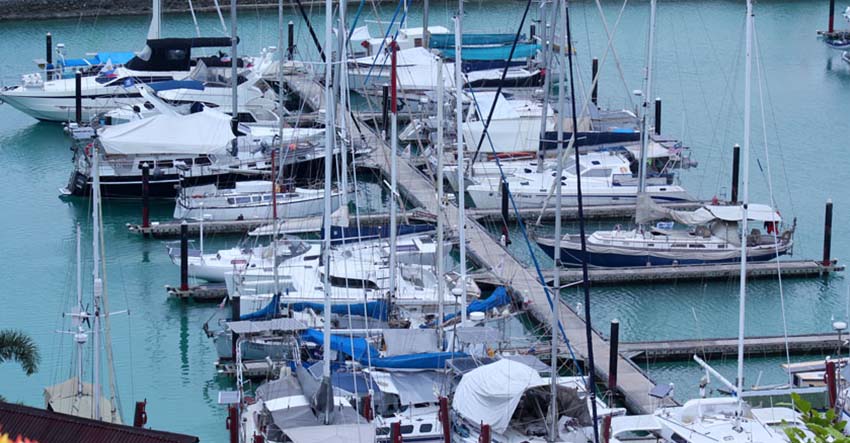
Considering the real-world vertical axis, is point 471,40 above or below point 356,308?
above

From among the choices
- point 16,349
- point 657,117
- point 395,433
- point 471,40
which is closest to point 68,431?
point 16,349

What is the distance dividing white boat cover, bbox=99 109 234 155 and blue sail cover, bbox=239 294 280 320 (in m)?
16.2

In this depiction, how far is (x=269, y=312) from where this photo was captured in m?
37.0

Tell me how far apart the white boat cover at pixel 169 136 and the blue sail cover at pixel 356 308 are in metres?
15.9

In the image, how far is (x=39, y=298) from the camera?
4356cm

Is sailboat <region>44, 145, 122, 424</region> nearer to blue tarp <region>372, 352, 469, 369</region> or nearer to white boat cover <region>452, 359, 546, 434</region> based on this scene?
blue tarp <region>372, 352, 469, 369</region>

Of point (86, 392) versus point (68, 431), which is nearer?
point (68, 431)

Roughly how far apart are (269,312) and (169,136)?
17.2 meters

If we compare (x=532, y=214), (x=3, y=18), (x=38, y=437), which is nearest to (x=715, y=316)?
(x=532, y=214)

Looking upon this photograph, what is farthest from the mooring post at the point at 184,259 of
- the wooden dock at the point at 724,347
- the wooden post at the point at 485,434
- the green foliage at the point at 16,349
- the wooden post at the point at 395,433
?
the wooden post at the point at 485,434

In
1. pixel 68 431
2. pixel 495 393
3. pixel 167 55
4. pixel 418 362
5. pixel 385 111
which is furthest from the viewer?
pixel 167 55

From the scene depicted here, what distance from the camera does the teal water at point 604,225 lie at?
38.3 metres

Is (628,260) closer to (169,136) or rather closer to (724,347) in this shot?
(724,347)

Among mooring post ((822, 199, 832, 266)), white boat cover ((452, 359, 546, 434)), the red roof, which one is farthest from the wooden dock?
the red roof
